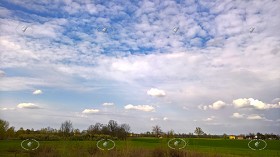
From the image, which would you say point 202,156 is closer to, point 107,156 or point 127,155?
point 127,155

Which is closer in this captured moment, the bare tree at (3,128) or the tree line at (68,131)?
the tree line at (68,131)

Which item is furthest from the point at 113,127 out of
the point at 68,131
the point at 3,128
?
the point at 68,131

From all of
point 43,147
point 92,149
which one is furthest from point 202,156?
point 43,147

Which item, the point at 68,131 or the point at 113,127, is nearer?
the point at 68,131

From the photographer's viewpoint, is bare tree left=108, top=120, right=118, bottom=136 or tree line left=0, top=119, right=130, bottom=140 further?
bare tree left=108, top=120, right=118, bottom=136

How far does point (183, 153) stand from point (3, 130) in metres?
74.4

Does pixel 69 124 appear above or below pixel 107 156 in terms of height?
above

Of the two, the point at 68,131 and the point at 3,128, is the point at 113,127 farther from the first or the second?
the point at 68,131

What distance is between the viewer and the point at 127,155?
21609mm

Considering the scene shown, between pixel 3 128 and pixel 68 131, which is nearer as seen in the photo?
pixel 68 131

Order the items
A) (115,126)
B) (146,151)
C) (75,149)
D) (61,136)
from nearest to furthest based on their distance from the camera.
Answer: (146,151), (75,149), (61,136), (115,126)

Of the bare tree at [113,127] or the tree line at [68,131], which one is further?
the bare tree at [113,127]

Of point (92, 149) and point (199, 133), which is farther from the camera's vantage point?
point (199, 133)

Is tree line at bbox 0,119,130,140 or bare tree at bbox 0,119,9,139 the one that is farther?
bare tree at bbox 0,119,9,139
